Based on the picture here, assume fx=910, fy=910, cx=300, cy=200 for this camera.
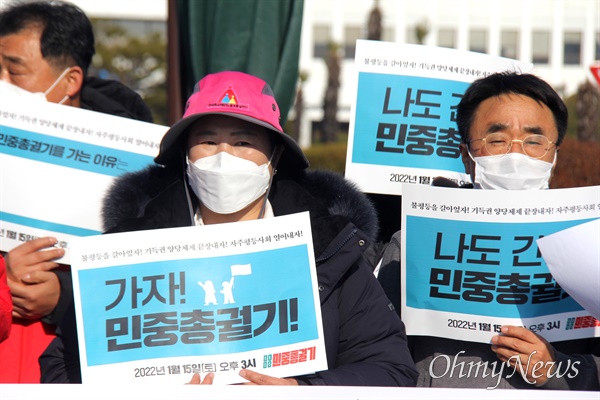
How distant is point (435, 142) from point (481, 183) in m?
0.82

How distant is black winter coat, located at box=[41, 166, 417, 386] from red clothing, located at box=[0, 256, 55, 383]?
0.43 metres

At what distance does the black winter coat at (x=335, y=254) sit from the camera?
292cm

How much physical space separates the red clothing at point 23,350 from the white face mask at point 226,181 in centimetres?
85

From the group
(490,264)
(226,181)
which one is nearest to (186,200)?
(226,181)

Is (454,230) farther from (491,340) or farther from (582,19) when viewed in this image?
(582,19)

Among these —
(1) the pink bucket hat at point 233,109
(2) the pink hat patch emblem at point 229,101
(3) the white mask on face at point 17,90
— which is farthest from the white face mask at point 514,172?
(3) the white mask on face at point 17,90

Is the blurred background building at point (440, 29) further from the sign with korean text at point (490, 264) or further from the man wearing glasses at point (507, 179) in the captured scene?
the sign with korean text at point (490, 264)

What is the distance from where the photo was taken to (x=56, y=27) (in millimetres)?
4289

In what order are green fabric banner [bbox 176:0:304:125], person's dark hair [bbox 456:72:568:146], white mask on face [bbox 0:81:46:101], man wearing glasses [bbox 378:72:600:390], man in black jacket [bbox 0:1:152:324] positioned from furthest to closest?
green fabric banner [bbox 176:0:304:125]
man in black jacket [bbox 0:1:152:324]
white mask on face [bbox 0:81:46:101]
person's dark hair [bbox 456:72:568:146]
man wearing glasses [bbox 378:72:600:390]

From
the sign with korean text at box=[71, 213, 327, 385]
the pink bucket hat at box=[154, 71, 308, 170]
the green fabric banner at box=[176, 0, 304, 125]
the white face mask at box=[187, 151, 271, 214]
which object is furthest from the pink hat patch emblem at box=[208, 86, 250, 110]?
the green fabric banner at box=[176, 0, 304, 125]

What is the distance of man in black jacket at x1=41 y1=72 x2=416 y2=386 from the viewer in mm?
2941

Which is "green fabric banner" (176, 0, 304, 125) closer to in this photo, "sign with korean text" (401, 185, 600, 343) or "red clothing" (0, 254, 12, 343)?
"sign with korean text" (401, 185, 600, 343)

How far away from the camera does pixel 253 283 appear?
9.11 feet

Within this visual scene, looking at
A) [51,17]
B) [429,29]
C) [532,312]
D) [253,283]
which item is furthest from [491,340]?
[429,29]
